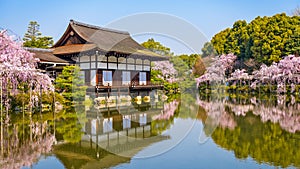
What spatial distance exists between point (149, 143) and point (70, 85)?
35.5 ft

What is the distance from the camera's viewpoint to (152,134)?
10.1 meters

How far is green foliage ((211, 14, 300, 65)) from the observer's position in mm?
32500

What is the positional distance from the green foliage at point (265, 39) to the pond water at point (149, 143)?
2201 centimetres

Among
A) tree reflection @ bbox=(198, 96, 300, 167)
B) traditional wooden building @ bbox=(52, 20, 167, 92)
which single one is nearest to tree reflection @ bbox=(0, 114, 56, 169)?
tree reflection @ bbox=(198, 96, 300, 167)

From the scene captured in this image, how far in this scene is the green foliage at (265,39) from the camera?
3250 cm

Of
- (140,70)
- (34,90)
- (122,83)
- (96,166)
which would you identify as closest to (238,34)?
(140,70)

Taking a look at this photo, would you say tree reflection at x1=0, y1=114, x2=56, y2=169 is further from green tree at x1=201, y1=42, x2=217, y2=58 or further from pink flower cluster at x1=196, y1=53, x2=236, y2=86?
green tree at x1=201, y1=42, x2=217, y2=58

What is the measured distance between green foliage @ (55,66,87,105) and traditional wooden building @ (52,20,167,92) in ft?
4.41

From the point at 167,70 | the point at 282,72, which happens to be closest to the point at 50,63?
the point at 167,70

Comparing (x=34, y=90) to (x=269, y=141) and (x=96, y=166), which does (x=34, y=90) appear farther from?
(x=269, y=141)

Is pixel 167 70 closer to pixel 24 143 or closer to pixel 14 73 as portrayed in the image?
pixel 14 73

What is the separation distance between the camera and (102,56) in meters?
20.7

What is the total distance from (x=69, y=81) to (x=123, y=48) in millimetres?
5584

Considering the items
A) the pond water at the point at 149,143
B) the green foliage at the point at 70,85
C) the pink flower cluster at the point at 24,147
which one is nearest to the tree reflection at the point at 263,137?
the pond water at the point at 149,143
